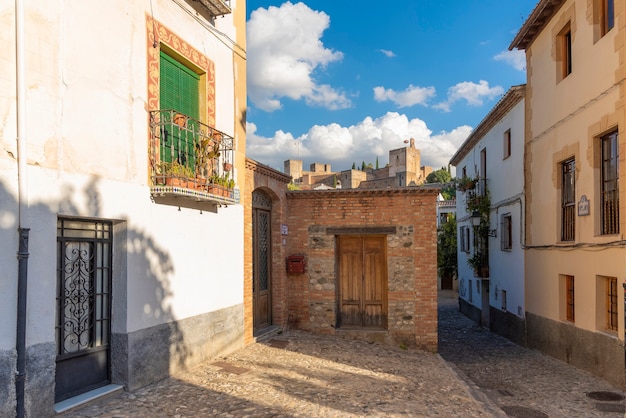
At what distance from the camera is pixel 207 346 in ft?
24.7

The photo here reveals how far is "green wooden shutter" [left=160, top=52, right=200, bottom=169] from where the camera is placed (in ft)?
22.4

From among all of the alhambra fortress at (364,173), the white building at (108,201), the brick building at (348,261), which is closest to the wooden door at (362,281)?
the brick building at (348,261)

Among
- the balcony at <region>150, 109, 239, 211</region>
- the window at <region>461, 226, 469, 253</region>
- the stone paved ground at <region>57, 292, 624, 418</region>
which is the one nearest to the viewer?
the stone paved ground at <region>57, 292, 624, 418</region>

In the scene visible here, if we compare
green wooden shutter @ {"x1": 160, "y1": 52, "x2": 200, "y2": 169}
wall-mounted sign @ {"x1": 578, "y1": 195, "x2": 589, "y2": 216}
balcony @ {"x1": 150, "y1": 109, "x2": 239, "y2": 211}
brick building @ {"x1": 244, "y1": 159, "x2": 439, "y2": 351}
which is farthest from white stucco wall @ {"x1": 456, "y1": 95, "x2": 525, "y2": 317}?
green wooden shutter @ {"x1": 160, "y1": 52, "x2": 200, "y2": 169}

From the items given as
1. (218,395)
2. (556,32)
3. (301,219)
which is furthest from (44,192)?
(556,32)

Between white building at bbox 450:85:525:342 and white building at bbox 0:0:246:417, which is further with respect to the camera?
white building at bbox 450:85:525:342

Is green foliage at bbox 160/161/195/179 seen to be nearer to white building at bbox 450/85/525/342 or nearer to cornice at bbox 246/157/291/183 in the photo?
cornice at bbox 246/157/291/183

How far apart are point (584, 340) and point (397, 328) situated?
3.62m

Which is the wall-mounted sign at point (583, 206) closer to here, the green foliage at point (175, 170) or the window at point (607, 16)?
the window at point (607, 16)

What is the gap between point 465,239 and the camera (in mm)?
20750

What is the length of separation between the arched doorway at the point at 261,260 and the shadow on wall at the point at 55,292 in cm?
304

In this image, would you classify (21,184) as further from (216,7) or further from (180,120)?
(216,7)

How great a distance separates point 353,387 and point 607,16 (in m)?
8.15

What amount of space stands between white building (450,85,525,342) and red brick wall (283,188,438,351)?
406 centimetres
